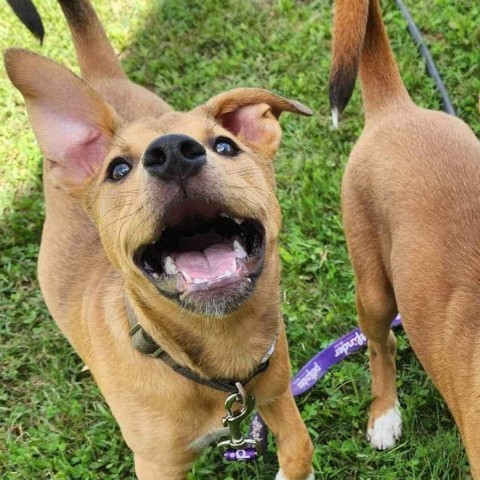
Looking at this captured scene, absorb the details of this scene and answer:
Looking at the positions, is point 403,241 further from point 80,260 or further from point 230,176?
point 80,260

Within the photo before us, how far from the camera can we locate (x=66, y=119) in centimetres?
282

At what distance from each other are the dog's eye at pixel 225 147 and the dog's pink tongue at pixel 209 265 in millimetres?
339

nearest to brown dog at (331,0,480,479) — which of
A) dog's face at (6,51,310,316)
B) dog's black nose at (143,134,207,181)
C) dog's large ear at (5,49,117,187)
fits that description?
dog's face at (6,51,310,316)

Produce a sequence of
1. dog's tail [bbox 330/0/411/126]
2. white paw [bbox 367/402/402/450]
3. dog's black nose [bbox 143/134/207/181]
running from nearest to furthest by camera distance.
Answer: dog's black nose [bbox 143/134/207/181] → dog's tail [bbox 330/0/411/126] → white paw [bbox 367/402/402/450]

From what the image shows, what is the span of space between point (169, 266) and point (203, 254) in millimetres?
127

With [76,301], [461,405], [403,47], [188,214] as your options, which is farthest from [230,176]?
[403,47]

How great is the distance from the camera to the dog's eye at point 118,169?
2.57 metres

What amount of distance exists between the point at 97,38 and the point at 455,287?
2325 mm

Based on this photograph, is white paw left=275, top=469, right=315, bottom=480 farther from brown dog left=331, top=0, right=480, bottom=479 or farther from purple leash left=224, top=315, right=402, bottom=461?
brown dog left=331, top=0, right=480, bottom=479

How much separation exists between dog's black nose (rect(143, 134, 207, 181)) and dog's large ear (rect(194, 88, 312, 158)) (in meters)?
0.65

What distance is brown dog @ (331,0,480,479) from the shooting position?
2664mm

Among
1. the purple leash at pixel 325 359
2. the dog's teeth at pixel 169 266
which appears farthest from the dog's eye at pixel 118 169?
the purple leash at pixel 325 359

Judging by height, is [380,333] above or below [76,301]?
below

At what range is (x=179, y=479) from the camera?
3.07 metres
